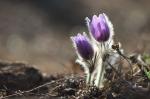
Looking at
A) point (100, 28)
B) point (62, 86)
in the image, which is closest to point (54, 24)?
point (62, 86)

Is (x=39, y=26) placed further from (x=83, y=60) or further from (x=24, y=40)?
(x=83, y=60)

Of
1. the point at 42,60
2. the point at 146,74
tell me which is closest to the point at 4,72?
the point at 146,74

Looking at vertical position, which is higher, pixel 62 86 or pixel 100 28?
pixel 100 28

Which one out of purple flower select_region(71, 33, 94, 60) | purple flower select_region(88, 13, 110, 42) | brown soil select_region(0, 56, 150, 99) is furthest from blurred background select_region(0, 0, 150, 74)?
purple flower select_region(88, 13, 110, 42)

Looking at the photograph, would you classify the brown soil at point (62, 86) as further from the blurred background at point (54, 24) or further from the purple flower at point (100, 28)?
the blurred background at point (54, 24)

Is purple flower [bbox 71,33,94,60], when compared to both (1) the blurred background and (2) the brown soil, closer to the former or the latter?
(2) the brown soil

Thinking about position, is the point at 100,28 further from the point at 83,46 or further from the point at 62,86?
the point at 62,86
